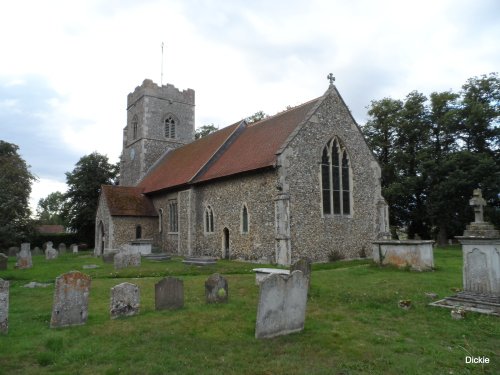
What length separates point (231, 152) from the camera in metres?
21.3

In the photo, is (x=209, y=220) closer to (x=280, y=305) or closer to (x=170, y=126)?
(x=280, y=305)

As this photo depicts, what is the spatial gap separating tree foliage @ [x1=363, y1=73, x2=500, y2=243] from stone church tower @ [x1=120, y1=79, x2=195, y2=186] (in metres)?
16.1

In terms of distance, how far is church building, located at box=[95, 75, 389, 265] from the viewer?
16.5 metres

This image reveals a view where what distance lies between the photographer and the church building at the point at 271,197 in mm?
16453

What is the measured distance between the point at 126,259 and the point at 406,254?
10.9m

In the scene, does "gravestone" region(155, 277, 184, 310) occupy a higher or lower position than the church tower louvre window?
lower

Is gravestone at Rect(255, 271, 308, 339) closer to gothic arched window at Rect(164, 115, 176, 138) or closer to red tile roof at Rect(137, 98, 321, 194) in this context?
red tile roof at Rect(137, 98, 321, 194)

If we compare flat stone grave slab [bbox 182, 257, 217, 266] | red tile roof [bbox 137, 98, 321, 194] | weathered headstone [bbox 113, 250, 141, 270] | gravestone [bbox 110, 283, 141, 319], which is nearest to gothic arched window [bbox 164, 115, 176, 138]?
red tile roof [bbox 137, 98, 321, 194]

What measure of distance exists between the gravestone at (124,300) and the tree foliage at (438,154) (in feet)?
82.4

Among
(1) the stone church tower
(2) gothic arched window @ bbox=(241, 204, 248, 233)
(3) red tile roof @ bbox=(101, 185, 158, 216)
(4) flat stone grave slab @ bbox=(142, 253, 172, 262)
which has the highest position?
(1) the stone church tower

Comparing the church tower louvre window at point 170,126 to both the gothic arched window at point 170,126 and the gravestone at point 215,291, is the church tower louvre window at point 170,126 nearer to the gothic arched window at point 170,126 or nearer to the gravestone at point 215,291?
the gothic arched window at point 170,126

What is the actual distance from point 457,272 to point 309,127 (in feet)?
26.9

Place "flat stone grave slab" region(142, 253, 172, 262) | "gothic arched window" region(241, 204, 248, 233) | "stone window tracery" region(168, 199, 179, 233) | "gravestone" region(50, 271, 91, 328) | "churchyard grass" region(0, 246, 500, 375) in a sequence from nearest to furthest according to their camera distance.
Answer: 1. "churchyard grass" region(0, 246, 500, 375)
2. "gravestone" region(50, 271, 91, 328)
3. "gothic arched window" region(241, 204, 248, 233)
4. "flat stone grave slab" region(142, 253, 172, 262)
5. "stone window tracery" region(168, 199, 179, 233)

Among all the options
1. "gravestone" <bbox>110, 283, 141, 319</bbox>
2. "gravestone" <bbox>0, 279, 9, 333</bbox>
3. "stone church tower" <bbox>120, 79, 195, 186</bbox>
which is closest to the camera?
"gravestone" <bbox>0, 279, 9, 333</bbox>
